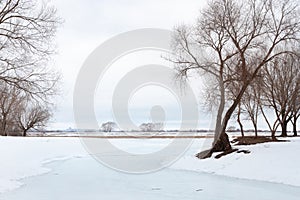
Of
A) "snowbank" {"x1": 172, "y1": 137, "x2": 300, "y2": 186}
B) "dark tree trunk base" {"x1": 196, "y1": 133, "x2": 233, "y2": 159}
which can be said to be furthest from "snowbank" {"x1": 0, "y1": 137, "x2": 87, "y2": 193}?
"dark tree trunk base" {"x1": 196, "y1": 133, "x2": 233, "y2": 159}

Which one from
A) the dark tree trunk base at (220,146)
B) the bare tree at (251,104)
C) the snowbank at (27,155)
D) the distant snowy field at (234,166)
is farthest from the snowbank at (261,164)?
the bare tree at (251,104)

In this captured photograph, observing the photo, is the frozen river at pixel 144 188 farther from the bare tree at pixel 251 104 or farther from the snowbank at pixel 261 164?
the bare tree at pixel 251 104

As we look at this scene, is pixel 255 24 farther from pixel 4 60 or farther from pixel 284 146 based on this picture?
pixel 4 60

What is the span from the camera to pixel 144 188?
437 inches

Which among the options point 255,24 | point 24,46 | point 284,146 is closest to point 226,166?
point 284,146

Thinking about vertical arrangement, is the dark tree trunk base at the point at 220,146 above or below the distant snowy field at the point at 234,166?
above

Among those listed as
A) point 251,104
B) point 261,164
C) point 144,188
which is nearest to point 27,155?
point 144,188

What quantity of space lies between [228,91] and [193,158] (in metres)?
7.30

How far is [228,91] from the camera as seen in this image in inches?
952

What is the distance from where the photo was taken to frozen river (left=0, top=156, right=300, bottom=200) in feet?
30.9

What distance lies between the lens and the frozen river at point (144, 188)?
9.42 metres

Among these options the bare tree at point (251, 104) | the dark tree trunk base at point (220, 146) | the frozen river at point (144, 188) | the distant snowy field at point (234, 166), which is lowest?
the frozen river at point (144, 188)

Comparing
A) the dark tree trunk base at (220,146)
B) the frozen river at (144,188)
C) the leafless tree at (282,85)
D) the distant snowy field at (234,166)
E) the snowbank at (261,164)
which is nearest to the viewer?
the frozen river at (144,188)

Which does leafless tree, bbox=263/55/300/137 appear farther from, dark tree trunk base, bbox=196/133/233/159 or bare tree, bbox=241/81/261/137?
dark tree trunk base, bbox=196/133/233/159
